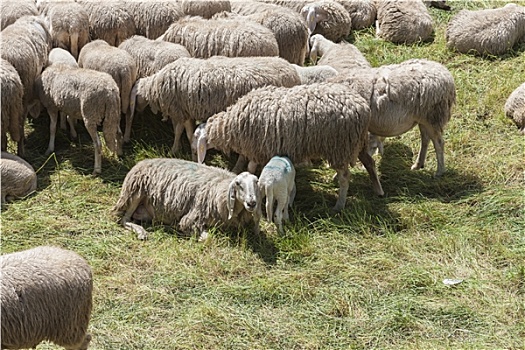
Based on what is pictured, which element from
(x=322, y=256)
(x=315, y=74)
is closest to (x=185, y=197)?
(x=322, y=256)

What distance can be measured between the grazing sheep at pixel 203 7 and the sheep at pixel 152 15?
340mm

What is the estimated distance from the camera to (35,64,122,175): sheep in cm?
968

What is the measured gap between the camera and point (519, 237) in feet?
27.4

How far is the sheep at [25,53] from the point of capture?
10.1 metres

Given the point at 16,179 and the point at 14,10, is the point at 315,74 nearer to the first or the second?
the point at 16,179

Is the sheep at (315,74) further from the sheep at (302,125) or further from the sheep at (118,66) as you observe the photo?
the sheep at (118,66)

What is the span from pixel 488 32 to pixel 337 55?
2.37 metres

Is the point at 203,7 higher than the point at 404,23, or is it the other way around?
the point at 203,7

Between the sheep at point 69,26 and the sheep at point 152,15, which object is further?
the sheep at point 152,15

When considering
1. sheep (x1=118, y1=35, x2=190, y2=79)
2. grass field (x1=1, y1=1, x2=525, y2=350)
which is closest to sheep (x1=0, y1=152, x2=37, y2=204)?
grass field (x1=1, y1=1, x2=525, y2=350)

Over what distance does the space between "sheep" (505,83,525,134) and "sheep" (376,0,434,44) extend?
2338 millimetres

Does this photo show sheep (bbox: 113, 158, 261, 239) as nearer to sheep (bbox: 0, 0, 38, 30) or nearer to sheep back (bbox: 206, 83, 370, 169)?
sheep back (bbox: 206, 83, 370, 169)

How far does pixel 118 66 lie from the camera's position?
10195 millimetres

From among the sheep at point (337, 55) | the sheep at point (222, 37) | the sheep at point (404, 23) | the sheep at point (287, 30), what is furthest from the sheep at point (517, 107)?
the sheep at point (222, 37)
